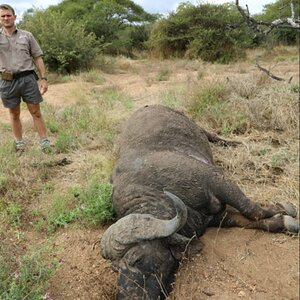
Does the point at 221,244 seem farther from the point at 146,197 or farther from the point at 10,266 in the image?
the point at 10,266

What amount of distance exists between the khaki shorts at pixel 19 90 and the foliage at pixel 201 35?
1058 centimetres

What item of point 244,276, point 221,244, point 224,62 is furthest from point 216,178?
point 224,62

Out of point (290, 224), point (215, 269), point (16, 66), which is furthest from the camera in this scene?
point (16, 66)

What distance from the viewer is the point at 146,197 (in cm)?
335

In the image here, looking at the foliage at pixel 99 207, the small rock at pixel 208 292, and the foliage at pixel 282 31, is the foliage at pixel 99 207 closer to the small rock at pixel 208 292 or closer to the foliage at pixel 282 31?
the small rock at pixel 208 292

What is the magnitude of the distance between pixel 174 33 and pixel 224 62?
3.16 metres

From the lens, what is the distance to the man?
560 centimetres

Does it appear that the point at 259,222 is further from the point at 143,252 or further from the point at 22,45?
the point at 22,45

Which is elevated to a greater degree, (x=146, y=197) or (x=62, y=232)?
(x=146, y=197)

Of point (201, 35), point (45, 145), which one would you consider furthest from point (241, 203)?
point (201, 35)

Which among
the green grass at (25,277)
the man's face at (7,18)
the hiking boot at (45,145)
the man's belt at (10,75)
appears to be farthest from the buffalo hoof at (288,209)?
the man's face at (7,18)

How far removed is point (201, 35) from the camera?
15938mm

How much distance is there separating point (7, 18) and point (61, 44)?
746 cm

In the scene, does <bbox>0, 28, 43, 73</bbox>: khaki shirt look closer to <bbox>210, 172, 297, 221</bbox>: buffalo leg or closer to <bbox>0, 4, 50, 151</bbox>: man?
<bbox>0, 4, 50, 151</bbox>: man
